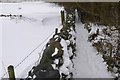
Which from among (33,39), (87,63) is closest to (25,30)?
(33,39)

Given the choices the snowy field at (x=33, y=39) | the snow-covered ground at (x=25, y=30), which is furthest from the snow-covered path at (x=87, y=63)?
the snow-covered ground at (x=25, y=30)

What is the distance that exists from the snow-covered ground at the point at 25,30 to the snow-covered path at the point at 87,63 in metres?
1.35

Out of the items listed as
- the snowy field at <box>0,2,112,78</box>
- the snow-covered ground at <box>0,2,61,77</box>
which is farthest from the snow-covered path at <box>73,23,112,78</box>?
the snow-covered ground at <box>0,2,61,77</box>

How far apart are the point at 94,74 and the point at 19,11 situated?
9.74 meters

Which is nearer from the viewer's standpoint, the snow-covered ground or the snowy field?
the snowy field

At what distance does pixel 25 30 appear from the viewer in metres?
12.8

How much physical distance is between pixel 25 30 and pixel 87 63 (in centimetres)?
511

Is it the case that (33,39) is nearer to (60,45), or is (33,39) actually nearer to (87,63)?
(87,63)

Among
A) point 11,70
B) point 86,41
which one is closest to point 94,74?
point 11,70

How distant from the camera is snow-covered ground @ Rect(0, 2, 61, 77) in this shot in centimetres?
907

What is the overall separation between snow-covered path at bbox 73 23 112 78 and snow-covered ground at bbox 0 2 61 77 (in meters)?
1.35

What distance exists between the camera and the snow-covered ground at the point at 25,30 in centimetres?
907

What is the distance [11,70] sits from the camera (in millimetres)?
5750

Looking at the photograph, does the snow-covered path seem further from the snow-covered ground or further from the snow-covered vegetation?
the snow-covered ground
